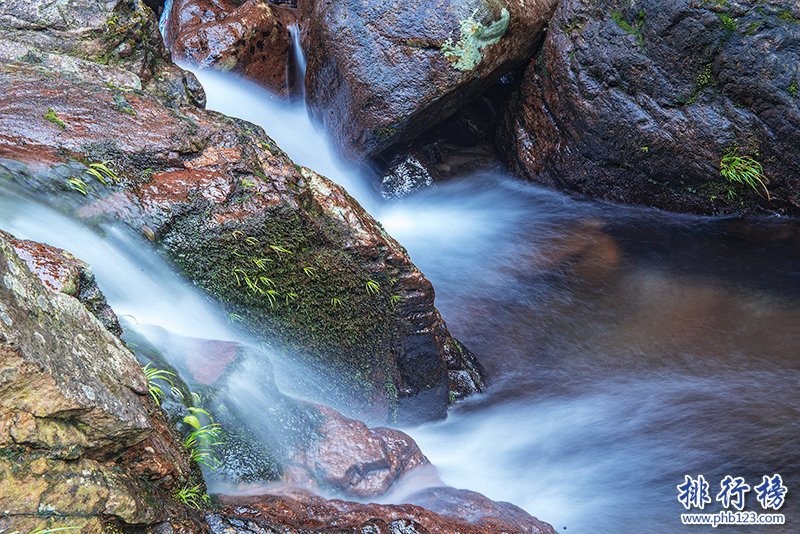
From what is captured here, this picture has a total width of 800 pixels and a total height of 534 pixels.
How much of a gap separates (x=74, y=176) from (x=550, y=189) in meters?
6.14

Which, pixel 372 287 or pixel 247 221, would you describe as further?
pixel 372 287

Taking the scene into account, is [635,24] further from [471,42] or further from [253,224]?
[253,224]

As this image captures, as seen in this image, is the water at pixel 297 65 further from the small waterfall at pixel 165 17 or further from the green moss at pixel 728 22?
the green moss at pixel 728 22

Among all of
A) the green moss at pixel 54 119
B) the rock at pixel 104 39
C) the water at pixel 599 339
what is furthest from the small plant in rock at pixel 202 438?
the rock at pixel 104 39

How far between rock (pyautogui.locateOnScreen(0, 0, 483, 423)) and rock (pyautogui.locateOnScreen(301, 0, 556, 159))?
3.03 meters

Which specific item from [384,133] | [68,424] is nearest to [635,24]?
[384,133]

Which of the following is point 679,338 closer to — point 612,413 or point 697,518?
point 612,413

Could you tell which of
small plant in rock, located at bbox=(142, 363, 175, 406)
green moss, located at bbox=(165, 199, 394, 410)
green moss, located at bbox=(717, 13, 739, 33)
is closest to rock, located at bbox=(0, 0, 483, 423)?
green moss, located at bbox=(165, 199, 394, 410)

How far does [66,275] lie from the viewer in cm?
Result: 284

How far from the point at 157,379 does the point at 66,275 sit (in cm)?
62

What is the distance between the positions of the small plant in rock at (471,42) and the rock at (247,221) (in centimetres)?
334

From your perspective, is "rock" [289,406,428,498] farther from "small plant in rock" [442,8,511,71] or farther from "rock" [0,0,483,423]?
"small plant in rock" [442,8,511,71]

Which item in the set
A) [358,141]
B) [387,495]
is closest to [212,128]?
[387,495]

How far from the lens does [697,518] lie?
4.17 metres
